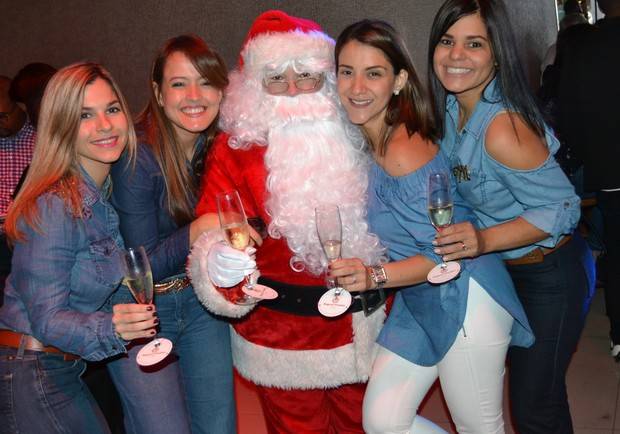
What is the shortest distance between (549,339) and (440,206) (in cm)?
64

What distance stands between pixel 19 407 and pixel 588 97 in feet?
10.4

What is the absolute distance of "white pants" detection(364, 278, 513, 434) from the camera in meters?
2.21

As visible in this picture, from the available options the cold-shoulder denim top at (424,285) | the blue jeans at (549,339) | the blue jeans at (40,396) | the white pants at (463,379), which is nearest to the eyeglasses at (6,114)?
the blue jeans at (40,396)

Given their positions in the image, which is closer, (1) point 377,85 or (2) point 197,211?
(1) point 377,85

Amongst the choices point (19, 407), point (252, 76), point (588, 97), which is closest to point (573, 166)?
point (588, 97)

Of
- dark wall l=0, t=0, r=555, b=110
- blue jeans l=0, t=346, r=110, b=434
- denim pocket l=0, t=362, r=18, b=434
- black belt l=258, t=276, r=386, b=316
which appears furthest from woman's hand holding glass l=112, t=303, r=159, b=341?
dark wall l=0, t=0, r=555, b=110

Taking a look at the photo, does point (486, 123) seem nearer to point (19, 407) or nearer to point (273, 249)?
point (273, 249)

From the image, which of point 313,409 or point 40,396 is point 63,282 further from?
point 313,409

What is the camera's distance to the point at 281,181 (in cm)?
257

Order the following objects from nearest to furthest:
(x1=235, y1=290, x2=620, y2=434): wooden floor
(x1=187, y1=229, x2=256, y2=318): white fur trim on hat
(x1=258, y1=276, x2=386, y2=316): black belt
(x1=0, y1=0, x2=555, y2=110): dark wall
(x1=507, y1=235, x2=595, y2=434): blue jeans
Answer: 1. (x1=507, y1=235, x2=595, y2=434): blue jeans
2. (x1=187, y1=229, x2=256, y2=318): white fur trim on hat
3. (x1=258, y1=276, x2=386, y2=316): black belt
4. (x1=235, y1=290, x2=620, y2=434): wooden floor
5. (x1=0, y1=0, x2=555, y2=110): dark wall

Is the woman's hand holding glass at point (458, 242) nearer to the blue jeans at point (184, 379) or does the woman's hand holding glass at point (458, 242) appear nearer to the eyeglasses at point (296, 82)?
the eyeglasses at point (296, 82)

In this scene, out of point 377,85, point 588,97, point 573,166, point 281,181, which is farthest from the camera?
point 573,166

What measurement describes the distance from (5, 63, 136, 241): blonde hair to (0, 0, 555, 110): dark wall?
339 centimetres

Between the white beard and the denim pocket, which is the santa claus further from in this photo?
the denim pocket
